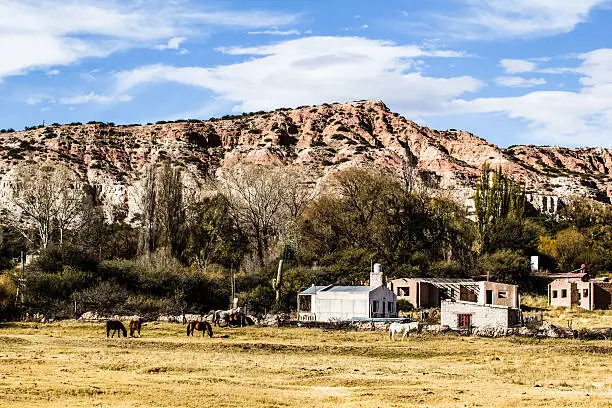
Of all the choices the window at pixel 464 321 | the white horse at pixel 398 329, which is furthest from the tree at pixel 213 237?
the white horse at pixel 398 329

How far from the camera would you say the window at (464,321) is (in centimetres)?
5303

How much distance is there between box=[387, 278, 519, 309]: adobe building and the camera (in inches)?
2687

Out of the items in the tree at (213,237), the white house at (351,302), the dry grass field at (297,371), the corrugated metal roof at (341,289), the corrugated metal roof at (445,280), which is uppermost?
the tree at (213,237)

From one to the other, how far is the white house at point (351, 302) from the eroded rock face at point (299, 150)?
80.1 metres

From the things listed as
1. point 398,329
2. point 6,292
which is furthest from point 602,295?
point 6,292

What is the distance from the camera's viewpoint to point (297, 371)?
98.6 feet

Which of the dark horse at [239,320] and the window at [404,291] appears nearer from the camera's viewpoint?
the dark horse at [239,320]

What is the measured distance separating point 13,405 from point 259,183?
85074 mm

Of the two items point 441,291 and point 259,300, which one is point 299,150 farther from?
point 259,300

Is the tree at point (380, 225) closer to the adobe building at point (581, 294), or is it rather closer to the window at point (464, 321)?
the adobe building at point (581, 294)

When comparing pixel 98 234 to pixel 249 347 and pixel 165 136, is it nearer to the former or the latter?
pixel 249 347

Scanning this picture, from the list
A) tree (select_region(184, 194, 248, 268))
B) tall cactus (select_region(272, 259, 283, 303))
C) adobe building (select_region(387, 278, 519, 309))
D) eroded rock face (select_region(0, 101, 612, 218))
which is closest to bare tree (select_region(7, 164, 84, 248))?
tree (select_region(184, 194, 248, 268))

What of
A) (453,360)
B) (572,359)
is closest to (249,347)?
(453,360)

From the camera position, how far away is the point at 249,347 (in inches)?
1587
